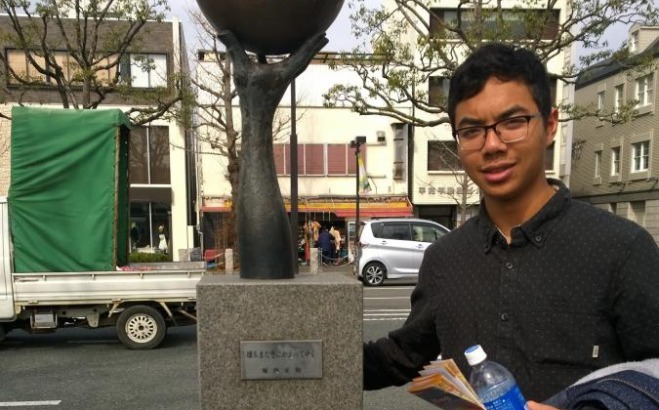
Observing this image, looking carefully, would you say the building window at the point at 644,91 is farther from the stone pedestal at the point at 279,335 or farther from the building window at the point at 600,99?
the stone pedestal at the point at 279,335

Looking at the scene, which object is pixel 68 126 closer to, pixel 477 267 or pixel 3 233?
pixel 3 233

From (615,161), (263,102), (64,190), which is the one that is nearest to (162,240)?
(64,190)

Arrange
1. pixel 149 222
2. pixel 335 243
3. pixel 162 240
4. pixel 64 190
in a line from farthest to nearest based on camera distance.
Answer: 1. pixel 149 222
2. pixel 162 240
3. pixel 335 243
4. pixel 64 190

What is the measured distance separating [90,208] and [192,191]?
17103 millimetres

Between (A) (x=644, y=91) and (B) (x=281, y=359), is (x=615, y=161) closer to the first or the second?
(A) (x=644, y=91)

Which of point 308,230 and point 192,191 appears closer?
point 308,230

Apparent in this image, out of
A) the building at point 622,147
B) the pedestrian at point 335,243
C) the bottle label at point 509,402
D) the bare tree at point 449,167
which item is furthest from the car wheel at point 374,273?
the building at point 622,147

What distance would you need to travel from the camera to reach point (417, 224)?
43.9ft

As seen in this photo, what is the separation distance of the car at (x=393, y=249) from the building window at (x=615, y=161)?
15.5 m

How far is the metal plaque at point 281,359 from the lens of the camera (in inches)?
79.6

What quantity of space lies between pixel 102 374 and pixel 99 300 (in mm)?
1241

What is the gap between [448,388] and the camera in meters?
1.18

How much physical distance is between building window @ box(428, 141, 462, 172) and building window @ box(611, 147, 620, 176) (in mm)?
8618

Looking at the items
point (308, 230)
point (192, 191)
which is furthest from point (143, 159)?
point (308, 230)
